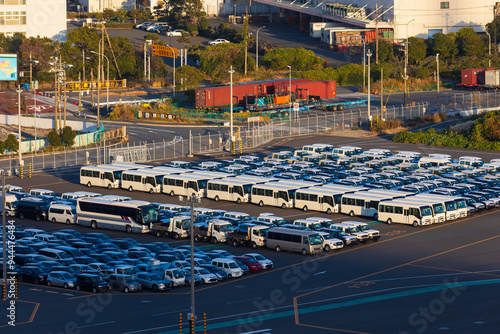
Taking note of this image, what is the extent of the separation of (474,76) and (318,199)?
6962cm

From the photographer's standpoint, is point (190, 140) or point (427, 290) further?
point (190, 140)

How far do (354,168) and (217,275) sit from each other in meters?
32.9

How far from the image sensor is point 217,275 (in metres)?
47.0

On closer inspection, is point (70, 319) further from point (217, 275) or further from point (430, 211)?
point (430, 211)

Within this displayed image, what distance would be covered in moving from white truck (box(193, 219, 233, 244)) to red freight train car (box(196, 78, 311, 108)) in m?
57.4

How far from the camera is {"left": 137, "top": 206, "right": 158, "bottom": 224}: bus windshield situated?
5900 centimetres

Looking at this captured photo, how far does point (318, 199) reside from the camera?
64.1 m

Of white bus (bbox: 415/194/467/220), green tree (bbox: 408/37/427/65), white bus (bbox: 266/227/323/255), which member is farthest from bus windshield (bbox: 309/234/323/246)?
green tree (bbox: 408/37/427/65)

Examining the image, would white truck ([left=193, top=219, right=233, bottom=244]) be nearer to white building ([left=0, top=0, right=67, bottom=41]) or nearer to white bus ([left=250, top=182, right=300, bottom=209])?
white bus ([left=250, top=182, right=300, bottom=209])

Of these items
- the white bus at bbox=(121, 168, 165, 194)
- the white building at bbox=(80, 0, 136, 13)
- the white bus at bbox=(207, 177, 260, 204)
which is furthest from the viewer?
the white building at bbox=(80, 0, 136, 13)

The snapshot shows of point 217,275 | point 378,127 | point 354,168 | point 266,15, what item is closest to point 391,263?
point 217,275

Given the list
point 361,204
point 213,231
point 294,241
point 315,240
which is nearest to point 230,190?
point 361,204

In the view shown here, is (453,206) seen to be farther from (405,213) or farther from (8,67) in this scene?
(8,67)

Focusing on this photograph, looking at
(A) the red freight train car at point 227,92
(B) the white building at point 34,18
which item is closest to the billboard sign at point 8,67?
(B) the white building at point 34,18
